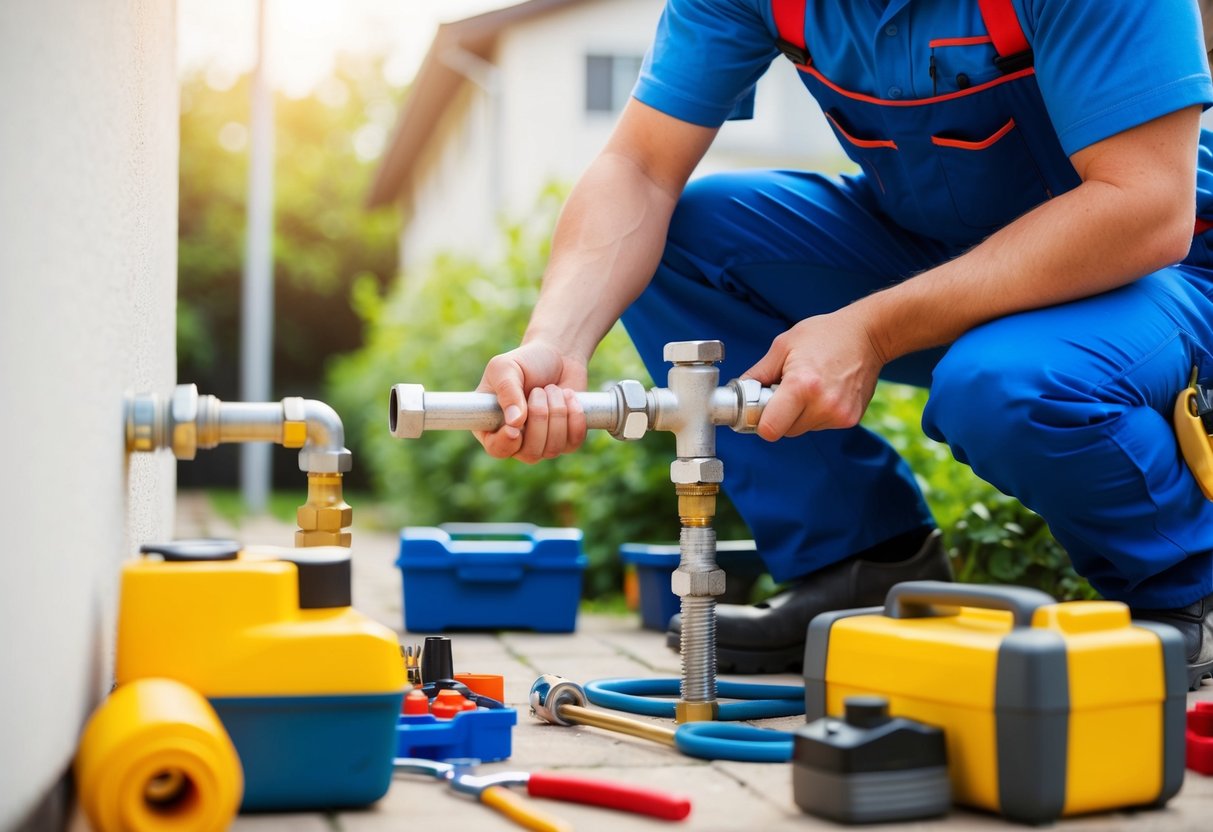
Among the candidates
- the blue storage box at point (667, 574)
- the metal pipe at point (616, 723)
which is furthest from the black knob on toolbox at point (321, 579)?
the blue storage box at point (667, 574)

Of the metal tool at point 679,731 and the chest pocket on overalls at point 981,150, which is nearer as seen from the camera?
the metal tool at point 679,731

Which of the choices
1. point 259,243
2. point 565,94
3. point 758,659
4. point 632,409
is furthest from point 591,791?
point 565,94

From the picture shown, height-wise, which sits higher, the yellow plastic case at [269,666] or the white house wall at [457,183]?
the white house wall at [457,183]

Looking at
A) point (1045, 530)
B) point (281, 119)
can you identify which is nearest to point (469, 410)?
Result: point (1045, 530)

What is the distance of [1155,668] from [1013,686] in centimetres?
20

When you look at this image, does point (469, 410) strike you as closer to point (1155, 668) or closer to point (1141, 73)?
point (1155, 668)

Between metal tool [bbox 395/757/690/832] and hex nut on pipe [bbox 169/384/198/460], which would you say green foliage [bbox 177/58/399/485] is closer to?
hex nut on pipe [bbox 169/384/198/460]

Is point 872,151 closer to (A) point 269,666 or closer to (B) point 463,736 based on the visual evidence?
(B) point 463,736

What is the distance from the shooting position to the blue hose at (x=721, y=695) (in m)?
2.00

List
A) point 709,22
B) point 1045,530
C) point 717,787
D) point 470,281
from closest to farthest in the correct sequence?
point 717,787
point 709,22
point 1045,530
point 470,281

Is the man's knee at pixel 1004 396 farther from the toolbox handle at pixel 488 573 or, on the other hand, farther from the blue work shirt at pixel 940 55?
the toolbox handle at pixel 488 573

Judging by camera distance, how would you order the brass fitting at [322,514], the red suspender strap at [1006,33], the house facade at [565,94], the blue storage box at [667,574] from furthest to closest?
the house facade at [565,94] < the blue storage box at [667,574] < the red suspender strap at [1006,33] < the brass fitting at [322,514]

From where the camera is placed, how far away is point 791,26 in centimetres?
240

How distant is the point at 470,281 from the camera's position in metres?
7.80
